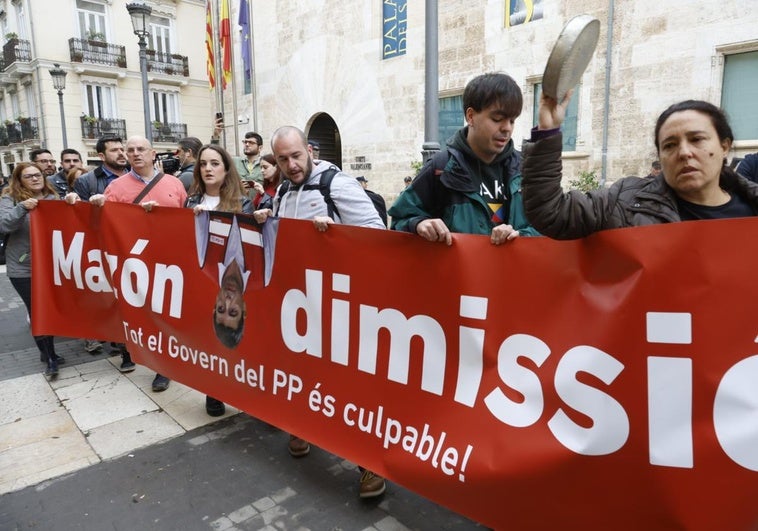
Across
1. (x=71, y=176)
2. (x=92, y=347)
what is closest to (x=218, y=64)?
(x=71, y=176)

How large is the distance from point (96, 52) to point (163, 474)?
2990 cm

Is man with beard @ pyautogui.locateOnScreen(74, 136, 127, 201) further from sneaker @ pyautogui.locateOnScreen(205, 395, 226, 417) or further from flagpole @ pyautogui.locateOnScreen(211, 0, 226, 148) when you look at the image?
flagpole @ pyautogui.locateOnScreen(211, 0, 226, 148)

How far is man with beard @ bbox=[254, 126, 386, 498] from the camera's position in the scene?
9.80 feet

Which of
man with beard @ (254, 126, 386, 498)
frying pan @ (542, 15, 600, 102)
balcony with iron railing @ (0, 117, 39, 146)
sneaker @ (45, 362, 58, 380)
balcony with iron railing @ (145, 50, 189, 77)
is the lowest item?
sneaker @ (45, 362, 58, 380)

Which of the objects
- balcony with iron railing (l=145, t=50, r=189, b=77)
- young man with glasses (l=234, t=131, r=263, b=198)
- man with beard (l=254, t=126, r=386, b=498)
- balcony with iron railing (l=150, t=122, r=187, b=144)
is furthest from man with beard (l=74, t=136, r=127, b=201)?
balcony with iron railing (l=145, t=50, r=189, b=77)

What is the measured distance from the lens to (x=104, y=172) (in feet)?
17.2

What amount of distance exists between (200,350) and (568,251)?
248 cm

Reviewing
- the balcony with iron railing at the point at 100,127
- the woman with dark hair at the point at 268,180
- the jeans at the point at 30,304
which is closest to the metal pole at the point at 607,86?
the woman with dark hair at the point at 268,180

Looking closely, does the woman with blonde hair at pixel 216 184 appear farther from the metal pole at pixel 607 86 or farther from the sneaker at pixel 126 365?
the metal pole at pixel 607 86

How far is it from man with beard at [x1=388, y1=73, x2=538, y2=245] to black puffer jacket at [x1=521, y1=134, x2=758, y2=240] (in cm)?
48

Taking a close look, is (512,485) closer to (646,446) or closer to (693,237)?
(646,446)

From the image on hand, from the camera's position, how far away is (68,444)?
10.8 ft

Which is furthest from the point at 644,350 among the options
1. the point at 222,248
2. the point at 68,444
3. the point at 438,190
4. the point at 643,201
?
the point at 68,444

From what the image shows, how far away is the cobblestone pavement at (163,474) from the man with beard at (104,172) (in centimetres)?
198
